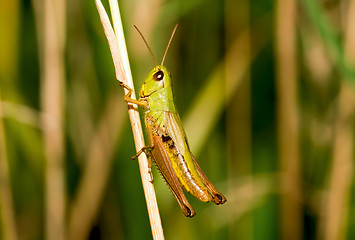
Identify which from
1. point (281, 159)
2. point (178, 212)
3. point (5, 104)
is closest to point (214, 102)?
point (281, 159)

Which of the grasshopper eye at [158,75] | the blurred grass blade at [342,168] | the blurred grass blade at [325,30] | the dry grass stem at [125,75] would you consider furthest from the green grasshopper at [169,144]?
the blurred grass blade at [342,168]

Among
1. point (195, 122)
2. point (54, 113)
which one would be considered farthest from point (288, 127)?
point (54, 113)

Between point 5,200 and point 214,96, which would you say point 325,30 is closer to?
point 214,96

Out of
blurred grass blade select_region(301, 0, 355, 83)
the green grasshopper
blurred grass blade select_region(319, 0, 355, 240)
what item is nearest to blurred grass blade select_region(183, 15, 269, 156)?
the green grasshopper

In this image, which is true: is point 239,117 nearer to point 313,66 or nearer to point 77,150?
point 313,66

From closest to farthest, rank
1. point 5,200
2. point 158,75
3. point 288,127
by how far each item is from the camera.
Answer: point 158,75 → point 5,200 → point 288,127

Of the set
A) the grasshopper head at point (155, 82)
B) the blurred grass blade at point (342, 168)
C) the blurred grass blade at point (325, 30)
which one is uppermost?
the grasshopper head at point (155, 82)

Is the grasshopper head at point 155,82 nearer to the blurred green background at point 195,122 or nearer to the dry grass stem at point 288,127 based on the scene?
the blurred green background at point 195,122

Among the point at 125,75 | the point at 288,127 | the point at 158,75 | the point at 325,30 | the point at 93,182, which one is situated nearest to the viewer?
the point at 125,75
